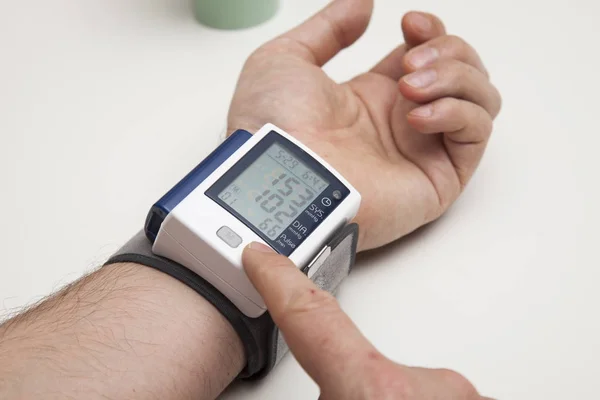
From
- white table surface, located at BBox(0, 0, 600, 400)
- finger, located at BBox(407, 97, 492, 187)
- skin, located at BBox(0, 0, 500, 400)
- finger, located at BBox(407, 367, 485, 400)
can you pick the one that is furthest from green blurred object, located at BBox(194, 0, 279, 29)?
finger, located at BBox(407, 367, 485, 400)

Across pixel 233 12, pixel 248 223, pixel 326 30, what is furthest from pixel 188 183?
pixel 233 12

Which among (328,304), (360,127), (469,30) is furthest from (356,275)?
(469,30)

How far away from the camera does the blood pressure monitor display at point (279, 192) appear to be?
2.41 feet

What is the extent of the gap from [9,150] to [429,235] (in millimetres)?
666

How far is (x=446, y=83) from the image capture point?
955mm

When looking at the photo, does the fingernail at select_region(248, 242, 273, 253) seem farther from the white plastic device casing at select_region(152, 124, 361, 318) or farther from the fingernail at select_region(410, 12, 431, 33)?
the fingernail at select_region(410, 12, 431, 33)

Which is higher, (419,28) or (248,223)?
(419,28)

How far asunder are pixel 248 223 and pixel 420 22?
49 cm

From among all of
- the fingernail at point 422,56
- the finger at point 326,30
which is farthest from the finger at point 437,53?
the finger at point 326,30

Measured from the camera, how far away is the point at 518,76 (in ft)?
4.10

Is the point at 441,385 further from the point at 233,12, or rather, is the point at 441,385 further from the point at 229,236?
the point at 233,12

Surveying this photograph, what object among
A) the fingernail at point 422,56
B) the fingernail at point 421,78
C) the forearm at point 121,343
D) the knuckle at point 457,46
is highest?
the knuckle at point 457,46

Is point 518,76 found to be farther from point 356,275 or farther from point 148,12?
point 148,12

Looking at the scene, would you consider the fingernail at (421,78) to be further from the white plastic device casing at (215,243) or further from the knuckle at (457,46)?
the white plastic device casing at (215,243)
